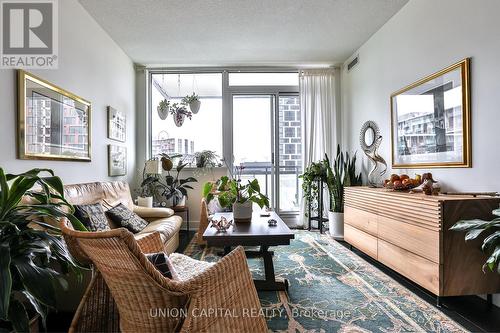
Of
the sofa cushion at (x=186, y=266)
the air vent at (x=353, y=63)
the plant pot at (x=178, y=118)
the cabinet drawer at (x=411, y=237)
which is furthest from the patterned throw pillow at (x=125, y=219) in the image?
the air vent at (x=353, y=63)

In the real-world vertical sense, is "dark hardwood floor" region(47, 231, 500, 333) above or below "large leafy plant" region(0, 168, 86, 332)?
below

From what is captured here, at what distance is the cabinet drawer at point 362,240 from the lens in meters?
2.93

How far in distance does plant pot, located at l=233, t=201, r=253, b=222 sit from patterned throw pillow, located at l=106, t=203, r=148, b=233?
1.09 m

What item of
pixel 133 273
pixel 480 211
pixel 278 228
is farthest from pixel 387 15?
pixel 133 273

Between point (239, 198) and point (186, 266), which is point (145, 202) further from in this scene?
point (186, 266)

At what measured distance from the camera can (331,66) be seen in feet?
16.4

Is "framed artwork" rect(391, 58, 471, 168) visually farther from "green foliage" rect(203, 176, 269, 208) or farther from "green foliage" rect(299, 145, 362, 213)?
"green foliage" rect(203, 176, 269, 208)

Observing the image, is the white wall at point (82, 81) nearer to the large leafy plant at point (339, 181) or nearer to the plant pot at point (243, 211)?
the plant pot at point (243, 211)

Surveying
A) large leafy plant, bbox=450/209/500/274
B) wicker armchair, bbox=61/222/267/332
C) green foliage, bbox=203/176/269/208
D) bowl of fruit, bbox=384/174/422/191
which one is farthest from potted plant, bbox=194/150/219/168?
large leafy plant, bbox=450/209/500/274

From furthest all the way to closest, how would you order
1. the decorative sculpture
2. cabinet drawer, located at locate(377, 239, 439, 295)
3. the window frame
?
the window frame < the decorative sculpture < cabinet drawer, located at locate(377, 239, 439, 295)

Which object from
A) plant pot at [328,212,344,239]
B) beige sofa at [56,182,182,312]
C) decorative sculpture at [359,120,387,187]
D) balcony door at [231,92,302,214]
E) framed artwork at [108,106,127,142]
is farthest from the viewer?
balcony door at [231,92,302,214]

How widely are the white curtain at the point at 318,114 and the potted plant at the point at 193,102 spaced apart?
5.83 ft

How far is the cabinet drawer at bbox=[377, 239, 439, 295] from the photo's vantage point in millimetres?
2076

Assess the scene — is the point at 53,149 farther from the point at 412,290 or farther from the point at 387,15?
the point at 387,15
